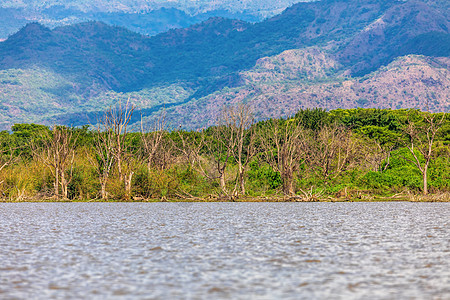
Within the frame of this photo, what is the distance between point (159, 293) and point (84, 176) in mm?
38042

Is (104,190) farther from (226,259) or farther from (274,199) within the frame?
(226,259)

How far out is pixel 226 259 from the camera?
630 inches

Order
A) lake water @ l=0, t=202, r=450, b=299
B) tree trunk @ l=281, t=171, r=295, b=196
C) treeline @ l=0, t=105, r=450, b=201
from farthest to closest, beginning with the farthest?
tree trunk @ l=281, t=171, r=295, b=196 < treeline @ l=0, t=105, r=450, b=201 < lake water @ l=0, t=202, r=450, b=299

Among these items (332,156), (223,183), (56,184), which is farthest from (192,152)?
(332,156)

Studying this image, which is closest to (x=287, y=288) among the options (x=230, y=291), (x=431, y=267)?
(x=230, y=291)

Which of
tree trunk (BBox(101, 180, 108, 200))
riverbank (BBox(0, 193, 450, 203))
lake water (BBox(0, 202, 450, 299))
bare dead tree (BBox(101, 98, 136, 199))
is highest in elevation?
bare dead tree (BBox(101, 98, 136, 199))

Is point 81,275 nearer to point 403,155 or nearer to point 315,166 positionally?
point 315,166

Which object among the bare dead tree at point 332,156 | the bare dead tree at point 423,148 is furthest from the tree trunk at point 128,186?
the bare dead tree at point 423,148

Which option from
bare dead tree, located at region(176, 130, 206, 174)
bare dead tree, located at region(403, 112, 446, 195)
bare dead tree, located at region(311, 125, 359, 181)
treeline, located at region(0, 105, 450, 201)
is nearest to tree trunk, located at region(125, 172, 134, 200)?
treeline, located at region(0, 105, 450, 201)

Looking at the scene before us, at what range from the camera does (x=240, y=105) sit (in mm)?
50281

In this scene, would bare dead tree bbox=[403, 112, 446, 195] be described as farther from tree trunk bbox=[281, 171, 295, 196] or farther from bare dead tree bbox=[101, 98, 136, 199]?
bare dead tree bbox=[101, 98, 136, 199]

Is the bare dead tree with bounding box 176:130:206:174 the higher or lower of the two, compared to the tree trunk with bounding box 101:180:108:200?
higher

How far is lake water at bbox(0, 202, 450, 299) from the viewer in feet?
38.7

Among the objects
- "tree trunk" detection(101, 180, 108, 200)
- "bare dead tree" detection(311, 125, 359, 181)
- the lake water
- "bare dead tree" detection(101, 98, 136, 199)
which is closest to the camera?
the lake water
